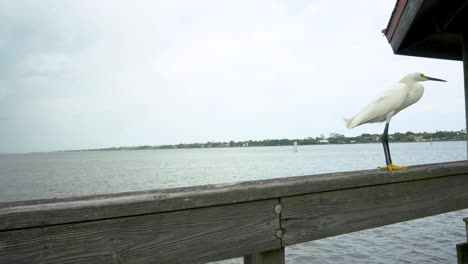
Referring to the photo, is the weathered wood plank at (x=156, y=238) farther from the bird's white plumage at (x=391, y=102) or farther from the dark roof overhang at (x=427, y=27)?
the dark roof overhang at (x=427, y=27)

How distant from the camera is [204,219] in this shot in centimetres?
132

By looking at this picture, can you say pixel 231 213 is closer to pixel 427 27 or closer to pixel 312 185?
pixel 312 185

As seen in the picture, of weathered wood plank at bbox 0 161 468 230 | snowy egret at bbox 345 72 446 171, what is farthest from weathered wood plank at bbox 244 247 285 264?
snowy egret at bbox 345 72 446 171

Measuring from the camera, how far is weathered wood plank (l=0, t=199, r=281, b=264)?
1.05 meters

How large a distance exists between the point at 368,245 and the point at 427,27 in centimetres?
701

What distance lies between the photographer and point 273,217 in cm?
145

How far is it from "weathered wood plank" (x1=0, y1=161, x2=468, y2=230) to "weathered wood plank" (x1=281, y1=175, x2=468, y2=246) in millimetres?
50

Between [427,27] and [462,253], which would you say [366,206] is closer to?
[462,253]

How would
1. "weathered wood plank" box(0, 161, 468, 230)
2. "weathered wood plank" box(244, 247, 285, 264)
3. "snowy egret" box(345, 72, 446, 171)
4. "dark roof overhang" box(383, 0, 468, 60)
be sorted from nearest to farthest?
"weathered wood plank" box(0, 161, 468, 230) < "weathered wood plank" box(244, 247, 285, 264) < "snowy egret" box(345, 72, 446, 171) < "dark roof overhang" box(383, 0, 468, 60)

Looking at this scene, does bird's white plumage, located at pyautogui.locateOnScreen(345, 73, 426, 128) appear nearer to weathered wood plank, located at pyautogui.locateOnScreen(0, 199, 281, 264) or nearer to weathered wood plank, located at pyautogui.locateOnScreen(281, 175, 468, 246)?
weathered wood plank, located at pyautogui.locateOnScreen(281, 175, 468, 246)

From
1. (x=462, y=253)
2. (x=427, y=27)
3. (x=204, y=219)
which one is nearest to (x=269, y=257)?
(x=204, y=219)

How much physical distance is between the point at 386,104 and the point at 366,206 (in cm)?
139

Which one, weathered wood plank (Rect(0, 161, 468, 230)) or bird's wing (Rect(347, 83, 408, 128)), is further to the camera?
bird's wing (Rect(347, 83, 408, 128))

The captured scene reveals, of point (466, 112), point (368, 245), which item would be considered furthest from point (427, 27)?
point (368, 245)
